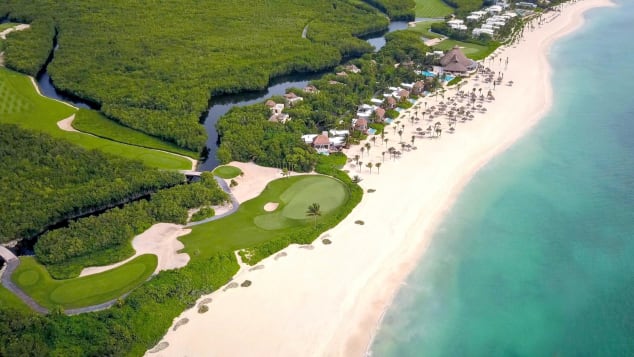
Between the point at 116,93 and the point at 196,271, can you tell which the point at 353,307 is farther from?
the point at 116,93

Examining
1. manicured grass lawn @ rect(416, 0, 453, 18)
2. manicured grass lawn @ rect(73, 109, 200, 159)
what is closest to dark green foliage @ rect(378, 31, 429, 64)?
manicured grass lawn @ rect(416, 0, 453, 18)

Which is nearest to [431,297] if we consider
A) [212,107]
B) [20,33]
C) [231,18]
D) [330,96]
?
[330,96]

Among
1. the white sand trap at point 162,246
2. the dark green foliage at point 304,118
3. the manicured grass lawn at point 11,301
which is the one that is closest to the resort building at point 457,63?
the dark green foliage at point 304,118

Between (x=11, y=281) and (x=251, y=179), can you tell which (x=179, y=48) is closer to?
(x=251, y=179)

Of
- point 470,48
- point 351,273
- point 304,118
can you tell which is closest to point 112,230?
point 351,273

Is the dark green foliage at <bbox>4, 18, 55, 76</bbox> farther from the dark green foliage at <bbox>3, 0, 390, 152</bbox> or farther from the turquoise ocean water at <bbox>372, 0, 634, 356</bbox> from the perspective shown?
the turquoise ocean water at <bbox>372, 0, 634, 356</bbox>

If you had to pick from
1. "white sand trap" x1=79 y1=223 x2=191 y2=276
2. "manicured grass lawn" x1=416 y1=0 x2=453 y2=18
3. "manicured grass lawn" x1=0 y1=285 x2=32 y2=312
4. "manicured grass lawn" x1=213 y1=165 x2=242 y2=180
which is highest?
"manicured grass lawn" x1=416 y1=0 x2=453 y2=18
